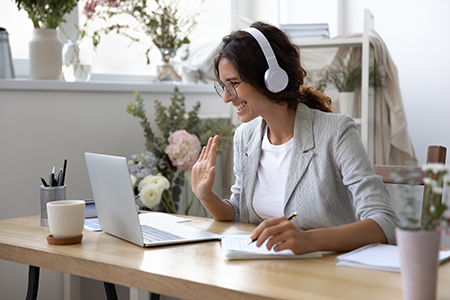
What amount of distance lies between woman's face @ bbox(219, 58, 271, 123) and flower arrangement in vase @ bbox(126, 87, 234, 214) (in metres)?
0.72

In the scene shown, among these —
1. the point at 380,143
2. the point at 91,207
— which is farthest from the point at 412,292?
the point at 380,143

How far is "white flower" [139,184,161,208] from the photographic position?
7.23 ft

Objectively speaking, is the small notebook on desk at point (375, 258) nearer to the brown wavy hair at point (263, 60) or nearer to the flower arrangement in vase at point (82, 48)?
the brown wavy hair at point (263, 60)

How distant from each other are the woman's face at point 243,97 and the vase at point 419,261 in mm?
906

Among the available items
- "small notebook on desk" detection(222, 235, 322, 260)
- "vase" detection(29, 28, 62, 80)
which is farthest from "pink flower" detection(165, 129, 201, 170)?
"small notebook on desk" detection(222, 235, 322, 260)

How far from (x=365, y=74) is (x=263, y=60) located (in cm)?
121

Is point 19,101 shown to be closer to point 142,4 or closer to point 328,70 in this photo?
point 142,4

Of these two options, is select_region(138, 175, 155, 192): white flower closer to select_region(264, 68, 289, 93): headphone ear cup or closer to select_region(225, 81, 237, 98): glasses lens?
select_region(225, 81, 237, 98): glasses lens

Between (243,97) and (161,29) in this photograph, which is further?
(161,29)

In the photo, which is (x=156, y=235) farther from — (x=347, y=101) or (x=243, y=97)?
(x=347, y=101)

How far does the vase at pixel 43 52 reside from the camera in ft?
7.22

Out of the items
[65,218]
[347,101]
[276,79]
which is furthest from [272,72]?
[347,101]

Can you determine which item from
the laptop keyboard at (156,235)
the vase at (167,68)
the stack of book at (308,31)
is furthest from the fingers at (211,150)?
the stack of book at (308,31)

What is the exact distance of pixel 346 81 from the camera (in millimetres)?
2898
